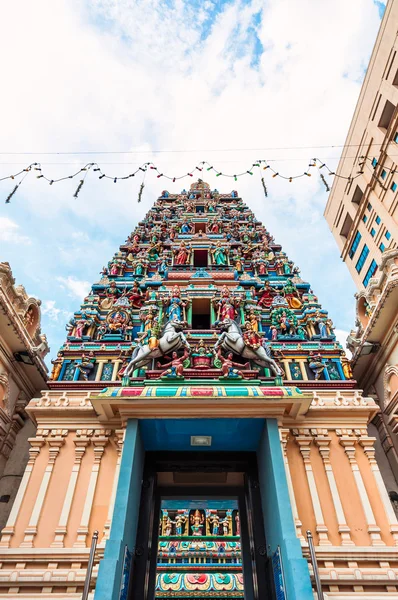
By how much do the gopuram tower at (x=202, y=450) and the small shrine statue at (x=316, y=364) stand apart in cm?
7

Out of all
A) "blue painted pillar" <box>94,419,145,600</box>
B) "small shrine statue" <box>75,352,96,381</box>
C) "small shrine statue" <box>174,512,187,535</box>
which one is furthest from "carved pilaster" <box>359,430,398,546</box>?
"small shrine statue" <box>174,512,187,535</box>

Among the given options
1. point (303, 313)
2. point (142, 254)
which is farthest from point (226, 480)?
point (142, 254)

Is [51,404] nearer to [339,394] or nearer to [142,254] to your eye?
[339,394]

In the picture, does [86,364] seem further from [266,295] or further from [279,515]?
[266,295]

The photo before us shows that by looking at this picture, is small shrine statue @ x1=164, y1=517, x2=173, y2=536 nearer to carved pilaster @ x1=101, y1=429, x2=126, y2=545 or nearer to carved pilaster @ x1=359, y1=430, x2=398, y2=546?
carved pilaster @ x1=101, y1=429, x2=126, y2=545

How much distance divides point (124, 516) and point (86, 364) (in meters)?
5.81

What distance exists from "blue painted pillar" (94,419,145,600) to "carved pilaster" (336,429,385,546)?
5427mm

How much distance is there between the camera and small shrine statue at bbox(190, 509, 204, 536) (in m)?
19.5

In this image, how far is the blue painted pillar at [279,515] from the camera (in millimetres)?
7492

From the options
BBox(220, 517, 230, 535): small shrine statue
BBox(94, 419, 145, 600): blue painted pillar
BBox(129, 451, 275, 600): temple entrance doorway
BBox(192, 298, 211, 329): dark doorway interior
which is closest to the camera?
BBox(94, 419, 145, 600): blue painted pillar

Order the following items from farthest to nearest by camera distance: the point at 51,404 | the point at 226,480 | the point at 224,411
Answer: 1. the point at 226,480
2. the point at 51,404
3. the point at 224,411

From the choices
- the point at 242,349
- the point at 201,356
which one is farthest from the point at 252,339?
the point at 201,356

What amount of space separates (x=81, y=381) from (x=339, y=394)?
794cm

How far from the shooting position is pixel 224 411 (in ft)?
32.7
